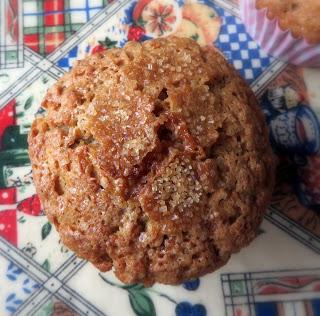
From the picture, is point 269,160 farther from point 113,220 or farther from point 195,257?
point 113,220

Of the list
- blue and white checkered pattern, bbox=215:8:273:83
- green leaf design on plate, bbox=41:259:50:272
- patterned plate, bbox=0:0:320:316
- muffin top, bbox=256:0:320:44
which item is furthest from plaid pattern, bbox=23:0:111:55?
green leaf design on plate, bbox=41:259:50:272

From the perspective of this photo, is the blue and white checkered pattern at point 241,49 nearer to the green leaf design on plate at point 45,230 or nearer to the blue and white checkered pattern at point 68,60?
the blue and white checkered pattern at point 68,60

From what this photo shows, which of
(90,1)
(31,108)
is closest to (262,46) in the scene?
(90,1)

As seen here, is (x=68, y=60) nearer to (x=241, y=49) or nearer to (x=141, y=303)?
(x=241, y=49)

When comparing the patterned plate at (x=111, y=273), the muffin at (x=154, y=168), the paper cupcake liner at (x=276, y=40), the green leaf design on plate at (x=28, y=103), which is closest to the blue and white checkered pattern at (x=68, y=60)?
the patterned plate at (x=111, y=273)

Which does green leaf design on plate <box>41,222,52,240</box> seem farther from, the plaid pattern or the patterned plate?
the plaid pattern

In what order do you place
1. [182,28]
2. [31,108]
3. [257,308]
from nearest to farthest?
[257,308]
[31,108]
[182,28]

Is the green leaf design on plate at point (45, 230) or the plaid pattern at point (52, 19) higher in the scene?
the plaid pattern at point (52, 19)

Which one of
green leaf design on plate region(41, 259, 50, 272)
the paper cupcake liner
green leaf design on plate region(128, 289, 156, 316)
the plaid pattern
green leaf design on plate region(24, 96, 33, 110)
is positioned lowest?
green leaf design on plate region(128, 289, 156, 316)
